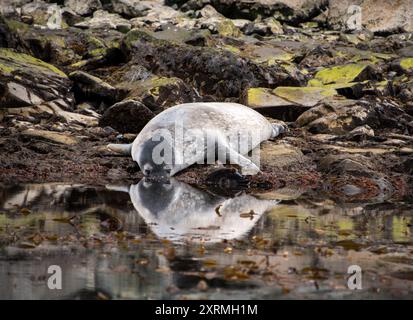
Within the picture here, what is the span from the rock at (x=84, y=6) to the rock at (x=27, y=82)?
2539cm

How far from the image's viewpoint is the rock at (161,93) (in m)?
15.8

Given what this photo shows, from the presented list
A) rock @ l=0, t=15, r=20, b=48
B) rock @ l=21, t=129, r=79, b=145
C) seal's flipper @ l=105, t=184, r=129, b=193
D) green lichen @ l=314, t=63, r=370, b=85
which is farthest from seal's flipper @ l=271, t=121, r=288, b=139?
rock @ l=0, t=15, r=20, b=48

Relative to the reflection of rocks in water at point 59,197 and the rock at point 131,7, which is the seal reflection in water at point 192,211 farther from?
the rock at point 131,7

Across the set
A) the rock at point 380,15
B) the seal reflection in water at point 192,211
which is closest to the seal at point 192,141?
the seal reflection in water at point 192,211

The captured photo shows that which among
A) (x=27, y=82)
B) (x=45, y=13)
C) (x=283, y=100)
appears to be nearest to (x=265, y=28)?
(x=45, y=13)

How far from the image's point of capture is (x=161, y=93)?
631 inches

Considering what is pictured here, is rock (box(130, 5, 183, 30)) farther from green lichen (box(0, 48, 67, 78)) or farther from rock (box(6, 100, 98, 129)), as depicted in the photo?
rock (box(6, 100, 98, 129))

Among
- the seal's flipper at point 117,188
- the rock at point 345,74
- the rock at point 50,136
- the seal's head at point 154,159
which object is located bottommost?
the seal's flipper at point 117,188

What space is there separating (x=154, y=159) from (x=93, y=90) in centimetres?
698

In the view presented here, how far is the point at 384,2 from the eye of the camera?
42781 mm

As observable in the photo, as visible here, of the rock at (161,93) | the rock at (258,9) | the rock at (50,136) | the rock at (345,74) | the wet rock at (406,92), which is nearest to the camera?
the rock at (50,136)

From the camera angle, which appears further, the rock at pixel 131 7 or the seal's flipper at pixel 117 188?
the rock at pixel 131 7

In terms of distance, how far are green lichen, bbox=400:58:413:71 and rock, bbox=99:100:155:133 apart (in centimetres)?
1128
